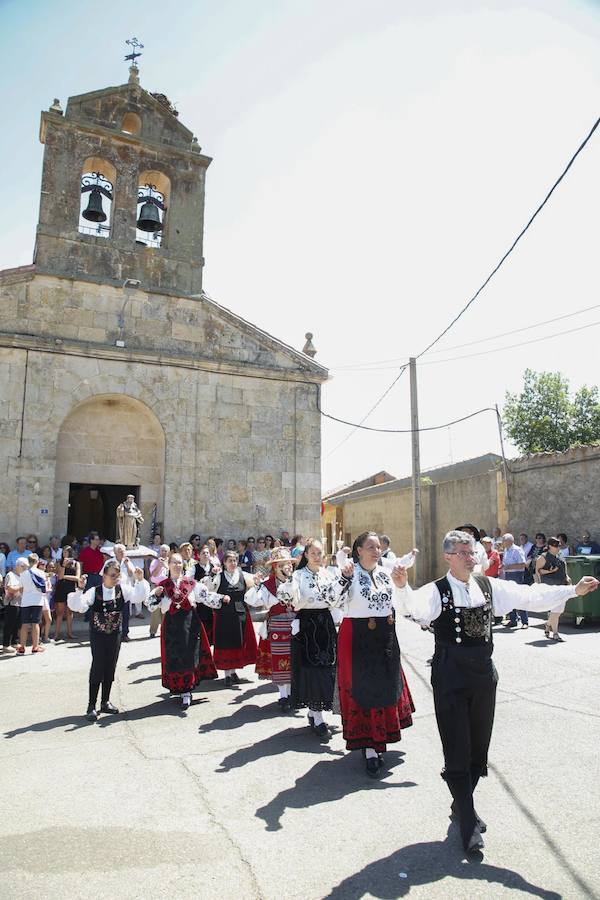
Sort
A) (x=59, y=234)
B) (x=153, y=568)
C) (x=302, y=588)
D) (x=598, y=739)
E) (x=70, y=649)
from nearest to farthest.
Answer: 1. (x=598, y=739)
2. (x=302, y=588)
3. (x=70, y=649)
4. (x=153, y=568)
5. (x=59, y=234)

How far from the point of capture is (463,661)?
369cm

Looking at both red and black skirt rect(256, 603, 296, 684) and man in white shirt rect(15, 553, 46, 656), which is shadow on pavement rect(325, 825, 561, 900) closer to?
red and black skirt rect(256, 603, 296, 684)

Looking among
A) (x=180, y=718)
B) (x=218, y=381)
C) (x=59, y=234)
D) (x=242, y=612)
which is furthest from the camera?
(x=218, y=381)

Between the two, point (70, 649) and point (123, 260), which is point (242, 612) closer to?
point (70, 649)

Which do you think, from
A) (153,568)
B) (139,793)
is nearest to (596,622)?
(153,568)

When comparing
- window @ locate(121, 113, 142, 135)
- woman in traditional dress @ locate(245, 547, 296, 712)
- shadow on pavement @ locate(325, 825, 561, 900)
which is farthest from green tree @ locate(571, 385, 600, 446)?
shadow on pavement @ locate(325, 825, 561, 900)

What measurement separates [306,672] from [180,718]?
1451 millimetres

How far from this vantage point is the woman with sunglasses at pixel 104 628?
6.22 metres

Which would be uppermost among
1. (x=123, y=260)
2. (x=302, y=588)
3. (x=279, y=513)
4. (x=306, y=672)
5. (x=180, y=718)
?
(x=123, y=260)

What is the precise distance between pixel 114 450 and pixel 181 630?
28.8ft

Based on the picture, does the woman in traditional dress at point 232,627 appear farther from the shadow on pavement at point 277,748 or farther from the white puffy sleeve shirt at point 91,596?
the shadow on pavement at point 277,748

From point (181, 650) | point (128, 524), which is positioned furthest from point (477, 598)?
point (128, 524)

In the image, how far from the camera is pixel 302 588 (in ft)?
18.9

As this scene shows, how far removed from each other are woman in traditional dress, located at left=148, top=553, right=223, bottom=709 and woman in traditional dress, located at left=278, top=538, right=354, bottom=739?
1.40m
